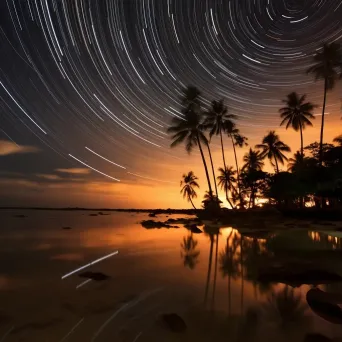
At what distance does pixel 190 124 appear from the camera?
38.8 metres

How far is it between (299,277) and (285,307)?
242cm

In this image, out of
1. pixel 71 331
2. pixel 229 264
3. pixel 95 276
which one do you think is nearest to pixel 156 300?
pixel 71 331

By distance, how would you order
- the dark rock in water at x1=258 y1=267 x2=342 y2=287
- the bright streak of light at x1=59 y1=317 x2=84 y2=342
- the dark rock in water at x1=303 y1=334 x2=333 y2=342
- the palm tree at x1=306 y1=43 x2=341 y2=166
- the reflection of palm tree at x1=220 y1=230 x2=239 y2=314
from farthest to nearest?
the palm tree at x1=306 y1=43 x2=341 y2=166 < the reflection of palm tree at x1=220 y1=230 x2=239 y2=314 < the dark rock in water at x1=258 y1=267 x2=342 y2=287 < the bright streak of light at x1=59 y1=317 x2=84 y2=342 < the dark rock in water at x1=303 y1=334 x2=333 y2=342

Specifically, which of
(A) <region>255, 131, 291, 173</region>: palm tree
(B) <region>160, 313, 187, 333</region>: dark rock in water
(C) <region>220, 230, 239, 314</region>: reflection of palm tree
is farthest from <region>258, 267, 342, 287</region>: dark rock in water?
(A) <region>255, 131, 291, 173</region>: palm tree

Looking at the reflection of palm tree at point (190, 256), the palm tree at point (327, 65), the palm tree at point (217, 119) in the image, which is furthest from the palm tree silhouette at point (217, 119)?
the reflection of palm tree at point (190, 256)

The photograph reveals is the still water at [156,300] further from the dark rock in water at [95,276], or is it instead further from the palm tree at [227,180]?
the palm tree at [227,180]

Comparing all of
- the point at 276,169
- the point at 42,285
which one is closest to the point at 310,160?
the point at 276,169

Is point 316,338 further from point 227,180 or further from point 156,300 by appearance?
point 227,180

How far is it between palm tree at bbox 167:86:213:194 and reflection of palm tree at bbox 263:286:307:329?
106 feet

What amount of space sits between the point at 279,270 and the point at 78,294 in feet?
20.5

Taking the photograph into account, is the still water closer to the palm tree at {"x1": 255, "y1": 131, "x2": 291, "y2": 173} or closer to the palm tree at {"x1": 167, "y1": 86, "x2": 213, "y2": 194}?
the palm tree at {"x1": 167, "y1": 86, "x2": 213, "y2": 194}

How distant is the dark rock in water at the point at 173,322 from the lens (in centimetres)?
546

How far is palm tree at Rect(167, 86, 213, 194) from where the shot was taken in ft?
128

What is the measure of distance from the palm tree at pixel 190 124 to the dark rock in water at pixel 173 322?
33489mm
